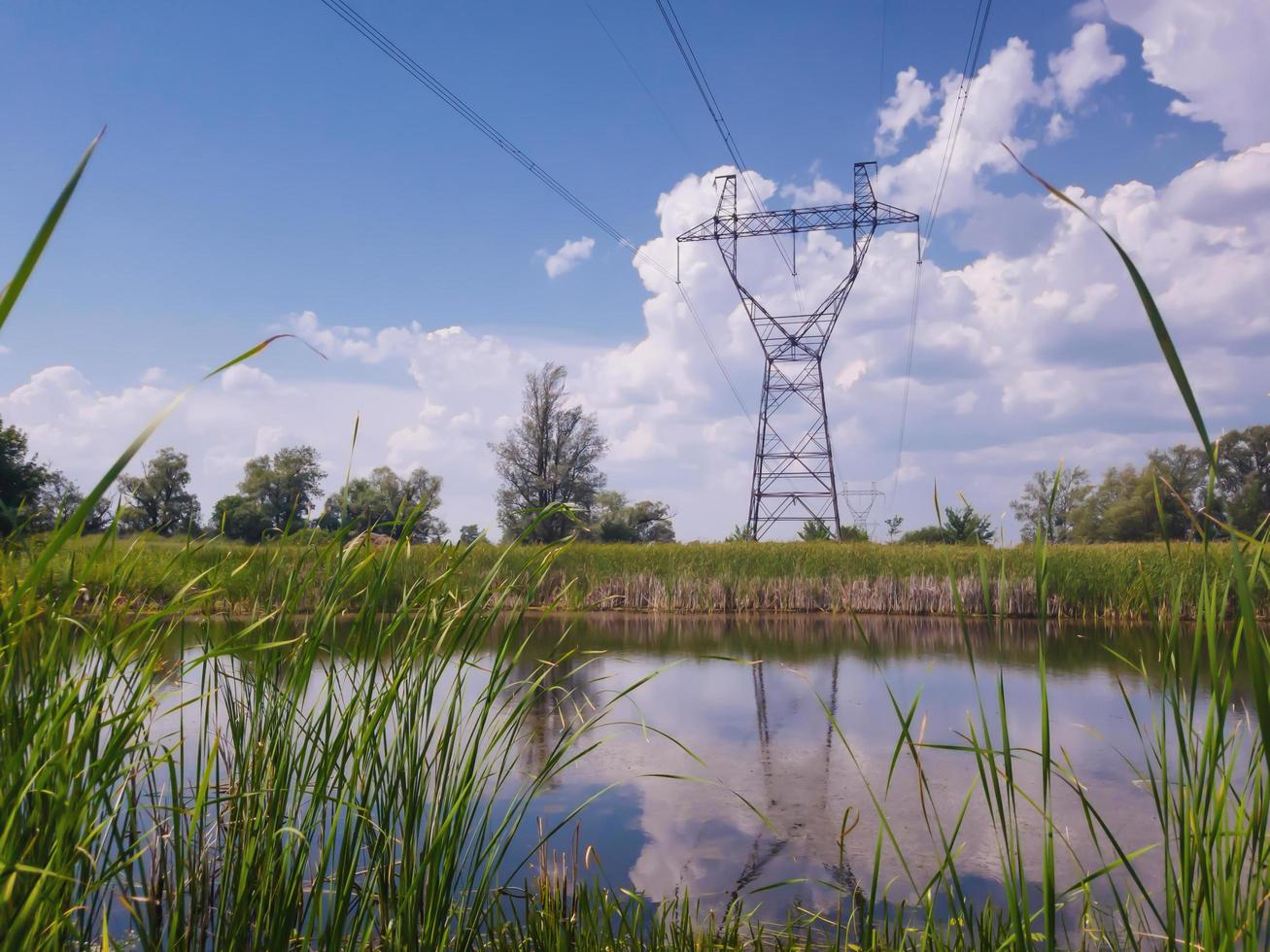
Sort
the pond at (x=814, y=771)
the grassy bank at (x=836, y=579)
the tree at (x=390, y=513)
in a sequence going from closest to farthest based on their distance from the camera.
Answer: the tree at (x=390, y=513) → the pond at (x=814, y=771) → the grassy bank at (x=836, y=579)

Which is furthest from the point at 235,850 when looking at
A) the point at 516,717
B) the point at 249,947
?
the point at 516,717

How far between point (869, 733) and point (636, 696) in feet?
5.81

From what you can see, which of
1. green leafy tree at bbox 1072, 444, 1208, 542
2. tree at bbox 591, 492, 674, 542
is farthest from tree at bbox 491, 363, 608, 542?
green leafy tree at bbox 1072, 444, 1208, 542

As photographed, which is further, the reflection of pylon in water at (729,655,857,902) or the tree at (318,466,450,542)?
the reflection of pylon in water at (729,655,857,902)

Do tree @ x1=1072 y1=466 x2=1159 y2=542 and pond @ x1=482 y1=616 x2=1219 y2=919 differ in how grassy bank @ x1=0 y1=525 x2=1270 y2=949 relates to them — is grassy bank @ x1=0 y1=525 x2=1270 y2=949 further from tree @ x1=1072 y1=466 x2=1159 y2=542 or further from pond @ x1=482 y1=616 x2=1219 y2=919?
tree @ x1=1072 y1=466 x2=1159 y2=542

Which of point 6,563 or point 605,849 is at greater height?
point 6,563

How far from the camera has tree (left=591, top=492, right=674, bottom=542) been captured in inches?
1069

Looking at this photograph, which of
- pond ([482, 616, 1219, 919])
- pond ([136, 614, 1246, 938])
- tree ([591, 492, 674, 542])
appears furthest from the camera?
tree ([591, 492, 674, 542])

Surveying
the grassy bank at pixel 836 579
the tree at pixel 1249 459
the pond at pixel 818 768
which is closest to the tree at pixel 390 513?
the pond at pixel 818 768

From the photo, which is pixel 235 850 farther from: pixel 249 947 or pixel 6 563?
pixel 6 563

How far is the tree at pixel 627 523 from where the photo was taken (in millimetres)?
27144

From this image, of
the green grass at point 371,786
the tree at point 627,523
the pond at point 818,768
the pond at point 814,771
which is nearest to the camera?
the green grass at point 371,786

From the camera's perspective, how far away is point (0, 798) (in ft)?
3.73

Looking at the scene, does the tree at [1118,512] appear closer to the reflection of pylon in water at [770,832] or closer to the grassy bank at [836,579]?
the grassy bank at [836,579]
